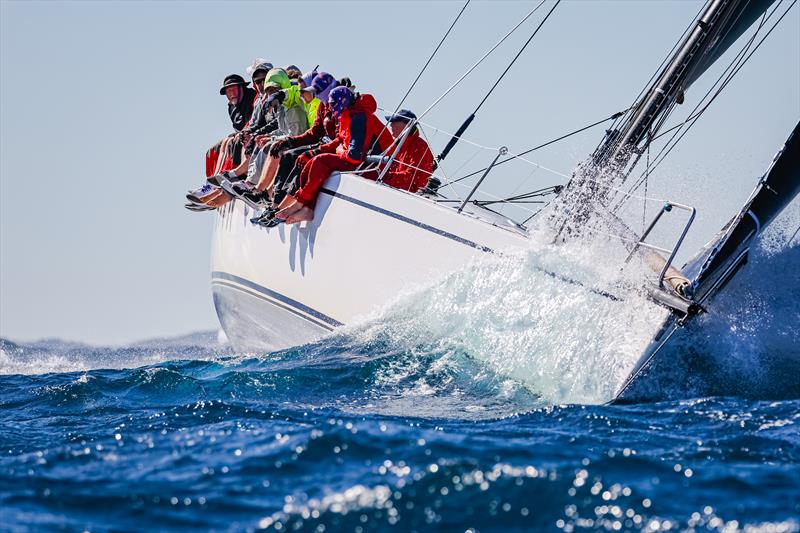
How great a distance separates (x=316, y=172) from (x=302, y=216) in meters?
0.47

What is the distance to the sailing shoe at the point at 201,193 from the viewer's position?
38.6ft

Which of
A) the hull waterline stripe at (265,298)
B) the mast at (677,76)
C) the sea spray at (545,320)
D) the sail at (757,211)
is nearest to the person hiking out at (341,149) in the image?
the hull waterline stripe at (265,298)

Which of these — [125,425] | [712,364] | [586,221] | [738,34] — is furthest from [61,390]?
[738,34]

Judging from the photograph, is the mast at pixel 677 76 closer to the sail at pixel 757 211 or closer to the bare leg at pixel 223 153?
the sail at pixel 757 211

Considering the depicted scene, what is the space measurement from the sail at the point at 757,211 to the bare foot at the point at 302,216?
160 inches

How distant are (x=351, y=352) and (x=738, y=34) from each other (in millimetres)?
3509

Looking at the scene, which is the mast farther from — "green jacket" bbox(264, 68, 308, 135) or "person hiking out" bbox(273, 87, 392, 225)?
"green jacket" bbox(264, 68, 308, 135)

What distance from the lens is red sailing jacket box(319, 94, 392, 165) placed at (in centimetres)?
908

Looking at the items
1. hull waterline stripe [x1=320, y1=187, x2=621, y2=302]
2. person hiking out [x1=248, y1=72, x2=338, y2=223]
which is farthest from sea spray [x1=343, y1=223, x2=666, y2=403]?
person hiking out [x1=248, y1=72, x2=338, y2=223]

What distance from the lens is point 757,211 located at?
6004 mm

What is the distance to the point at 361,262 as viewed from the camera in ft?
27.7

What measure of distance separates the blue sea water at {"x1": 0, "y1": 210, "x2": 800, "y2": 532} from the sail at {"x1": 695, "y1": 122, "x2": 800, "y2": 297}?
29 cm

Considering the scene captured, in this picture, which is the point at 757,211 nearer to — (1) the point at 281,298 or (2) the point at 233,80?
(1) the point at 281,298

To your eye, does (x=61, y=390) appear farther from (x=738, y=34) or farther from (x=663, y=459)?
(x=738, y=34)
